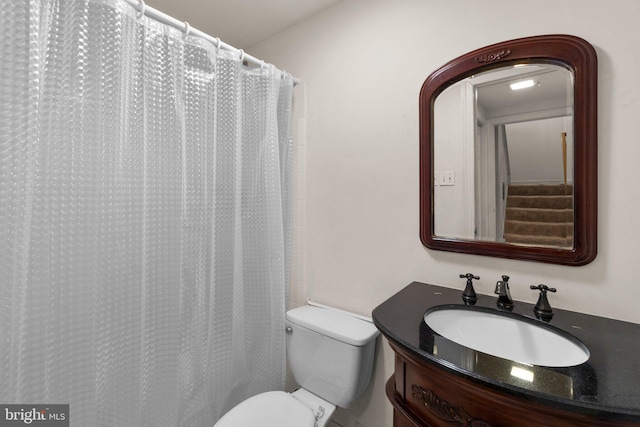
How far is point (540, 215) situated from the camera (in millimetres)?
1030

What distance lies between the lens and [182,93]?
45.2 inches

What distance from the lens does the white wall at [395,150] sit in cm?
89

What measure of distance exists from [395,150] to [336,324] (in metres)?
0.88

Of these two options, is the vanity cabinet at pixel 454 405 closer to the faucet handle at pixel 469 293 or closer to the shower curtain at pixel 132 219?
the faucet handle at pixel 469 293

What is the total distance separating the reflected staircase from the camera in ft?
3.21

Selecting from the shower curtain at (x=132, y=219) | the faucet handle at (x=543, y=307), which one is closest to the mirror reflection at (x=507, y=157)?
the faucet handle at (x=543, y=307)

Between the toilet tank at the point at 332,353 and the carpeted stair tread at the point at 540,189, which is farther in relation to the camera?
the toilet tank at the point at 332,353

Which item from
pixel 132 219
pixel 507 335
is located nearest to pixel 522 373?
pixel 507 335

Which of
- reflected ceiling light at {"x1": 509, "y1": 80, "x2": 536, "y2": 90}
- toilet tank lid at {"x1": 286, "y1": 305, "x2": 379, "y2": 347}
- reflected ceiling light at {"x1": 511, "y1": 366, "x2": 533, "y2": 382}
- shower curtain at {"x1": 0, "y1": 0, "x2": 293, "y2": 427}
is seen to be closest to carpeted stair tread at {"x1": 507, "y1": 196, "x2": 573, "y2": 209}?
reflected ceiling light at {"x1": 509, "y1": 80, "x2": 536, "y2": 90}

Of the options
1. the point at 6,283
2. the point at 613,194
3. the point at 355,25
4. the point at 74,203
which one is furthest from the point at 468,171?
the point at 6,283

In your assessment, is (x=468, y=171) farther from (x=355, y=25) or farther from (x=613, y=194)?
(x=355, y=25)

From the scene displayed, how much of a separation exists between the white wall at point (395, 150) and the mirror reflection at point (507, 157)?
0.31 feet

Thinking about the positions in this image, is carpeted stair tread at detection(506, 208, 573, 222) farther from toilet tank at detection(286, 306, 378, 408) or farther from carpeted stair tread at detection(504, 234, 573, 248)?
toilet tank at detection(286, 306, 378, 408)

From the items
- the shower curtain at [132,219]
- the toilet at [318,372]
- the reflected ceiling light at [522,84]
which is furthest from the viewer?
the toilet at [318,372]
